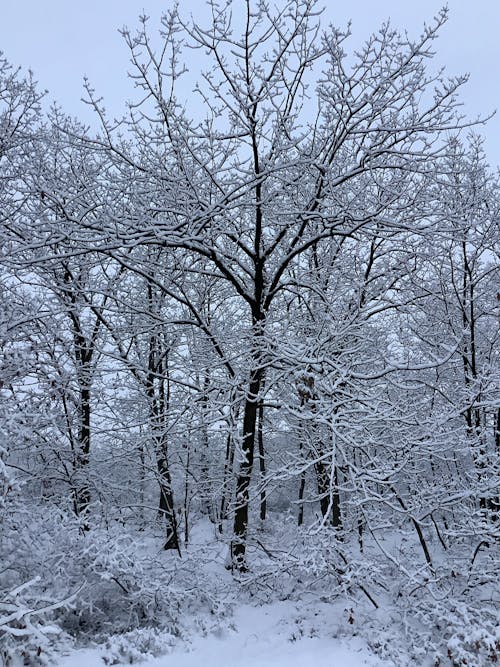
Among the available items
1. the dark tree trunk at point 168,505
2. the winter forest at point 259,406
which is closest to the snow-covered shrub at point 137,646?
the winter forest at point 259,406

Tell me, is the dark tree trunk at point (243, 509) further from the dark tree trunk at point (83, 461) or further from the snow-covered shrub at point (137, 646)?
the dark tree trunk at point (83, 461)

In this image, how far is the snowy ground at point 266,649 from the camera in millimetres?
4969

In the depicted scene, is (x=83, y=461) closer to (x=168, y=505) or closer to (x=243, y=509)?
(x=168, y=505)

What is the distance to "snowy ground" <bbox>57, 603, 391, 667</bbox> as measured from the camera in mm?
4969

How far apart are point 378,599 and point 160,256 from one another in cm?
859

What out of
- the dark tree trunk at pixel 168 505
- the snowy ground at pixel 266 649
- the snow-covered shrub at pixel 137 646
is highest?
the dark tree trunk at pixel 168 505

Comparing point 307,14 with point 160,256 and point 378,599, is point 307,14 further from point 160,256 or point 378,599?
point 378,599

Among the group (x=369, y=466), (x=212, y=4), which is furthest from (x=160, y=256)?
(x=369, y=466)

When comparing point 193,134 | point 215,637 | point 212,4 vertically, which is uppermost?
point 212,4

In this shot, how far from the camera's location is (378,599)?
21.7ft

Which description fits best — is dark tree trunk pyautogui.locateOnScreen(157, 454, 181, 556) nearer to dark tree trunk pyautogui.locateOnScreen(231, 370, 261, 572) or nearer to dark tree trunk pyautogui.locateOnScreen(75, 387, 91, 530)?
dark tree trunk pyautogui.locateOnScreen(231, 370, 261, 572)

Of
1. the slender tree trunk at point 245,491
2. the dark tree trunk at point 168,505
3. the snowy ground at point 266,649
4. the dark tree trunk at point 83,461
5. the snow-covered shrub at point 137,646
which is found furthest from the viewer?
the dark tree trunk at point 83,461

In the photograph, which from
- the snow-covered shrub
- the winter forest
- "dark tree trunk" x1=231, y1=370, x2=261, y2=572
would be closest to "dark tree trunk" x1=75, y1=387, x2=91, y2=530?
the winter forest

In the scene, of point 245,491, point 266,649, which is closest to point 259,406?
point 245,491
